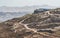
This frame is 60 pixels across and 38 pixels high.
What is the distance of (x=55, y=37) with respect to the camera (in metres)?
103

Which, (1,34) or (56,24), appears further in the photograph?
(56,24)

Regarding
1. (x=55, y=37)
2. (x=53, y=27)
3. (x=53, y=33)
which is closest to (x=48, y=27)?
(x=53, y=27)

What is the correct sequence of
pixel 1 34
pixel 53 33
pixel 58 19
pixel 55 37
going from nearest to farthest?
pixel 55 37
pixel 53 33
pixel 1 34
pixel 58 19

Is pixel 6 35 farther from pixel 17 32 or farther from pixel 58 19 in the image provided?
pixel 58 19

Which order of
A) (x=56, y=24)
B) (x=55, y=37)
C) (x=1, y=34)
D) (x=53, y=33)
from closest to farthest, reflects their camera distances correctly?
(x=55, y=37) < (x=53, y=33) < (x=1, y=34) < (x=56, y=24)

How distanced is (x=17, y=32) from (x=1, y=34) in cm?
852

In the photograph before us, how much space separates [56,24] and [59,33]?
17300mm

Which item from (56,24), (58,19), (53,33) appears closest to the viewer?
(53,33)

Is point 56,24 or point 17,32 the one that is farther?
point 56,24

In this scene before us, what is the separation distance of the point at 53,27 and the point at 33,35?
18.0 meters

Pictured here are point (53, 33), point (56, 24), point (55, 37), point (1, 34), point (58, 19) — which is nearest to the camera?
point (55, 37)

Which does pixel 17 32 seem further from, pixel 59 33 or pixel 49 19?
Answer: pixel 49 19

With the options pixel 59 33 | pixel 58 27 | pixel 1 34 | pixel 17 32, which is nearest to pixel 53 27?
pixel 58 27

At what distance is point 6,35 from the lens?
11544cm
